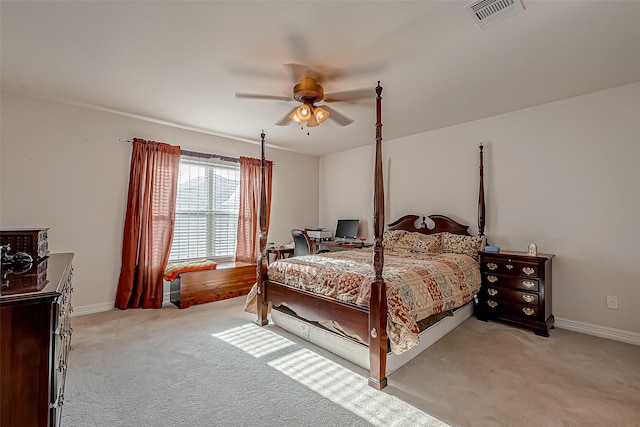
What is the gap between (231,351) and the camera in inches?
102

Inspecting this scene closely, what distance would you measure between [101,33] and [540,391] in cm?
393

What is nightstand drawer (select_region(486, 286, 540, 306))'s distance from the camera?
120 inches

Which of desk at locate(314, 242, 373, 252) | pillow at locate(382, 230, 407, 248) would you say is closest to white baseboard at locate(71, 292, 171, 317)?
desk at locate(314, 242, 373, 252)

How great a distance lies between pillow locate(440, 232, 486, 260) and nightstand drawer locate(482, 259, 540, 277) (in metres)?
0.21

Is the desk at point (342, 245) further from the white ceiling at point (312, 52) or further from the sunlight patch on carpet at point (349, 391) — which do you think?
the sunlight patch on carpet at point (349, 391)

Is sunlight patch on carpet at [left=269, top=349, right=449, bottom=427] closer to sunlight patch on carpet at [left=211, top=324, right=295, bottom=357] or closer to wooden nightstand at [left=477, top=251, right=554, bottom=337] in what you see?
sunlight patch on carpet at [left=211, top=324, right=295, bottom=357]

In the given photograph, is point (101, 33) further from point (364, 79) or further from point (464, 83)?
point (464, 83)

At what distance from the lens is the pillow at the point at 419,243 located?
383 centimetres

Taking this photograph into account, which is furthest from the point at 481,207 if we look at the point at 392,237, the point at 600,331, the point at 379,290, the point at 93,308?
the point at 93,308

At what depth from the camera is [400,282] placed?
2.38 meters

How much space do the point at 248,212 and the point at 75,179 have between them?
2.23 m

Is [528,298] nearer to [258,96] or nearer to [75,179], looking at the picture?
[258,96]

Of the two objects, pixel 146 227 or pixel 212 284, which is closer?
pixel 146 227

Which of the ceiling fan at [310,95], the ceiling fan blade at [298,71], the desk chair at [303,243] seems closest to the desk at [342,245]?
the desk chair at [303,243]
